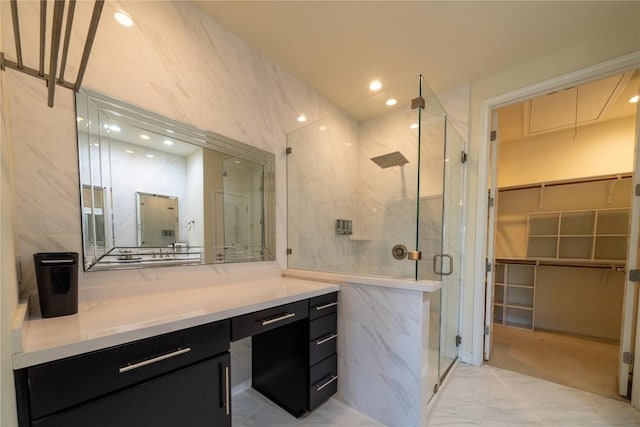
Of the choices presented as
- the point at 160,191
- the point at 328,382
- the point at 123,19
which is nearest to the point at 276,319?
the point at 328,382

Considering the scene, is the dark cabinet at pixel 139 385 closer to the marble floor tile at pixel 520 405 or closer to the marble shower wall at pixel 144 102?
the marble shower wall at pixel 144 102

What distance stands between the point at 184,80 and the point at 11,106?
2.66 ft

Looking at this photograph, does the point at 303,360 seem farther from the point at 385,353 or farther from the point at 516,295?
the point at 516,295

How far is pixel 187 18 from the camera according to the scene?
62.8 inches

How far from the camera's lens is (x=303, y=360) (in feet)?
4.98

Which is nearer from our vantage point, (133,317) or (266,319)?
(133,317)

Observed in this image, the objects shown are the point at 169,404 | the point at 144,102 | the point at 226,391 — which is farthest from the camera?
the point at 144,102

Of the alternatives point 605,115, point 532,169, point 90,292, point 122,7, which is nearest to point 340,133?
point 122,7

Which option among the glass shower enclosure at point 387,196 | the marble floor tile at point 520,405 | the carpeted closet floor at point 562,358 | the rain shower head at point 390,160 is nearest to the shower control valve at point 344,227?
the glass shower enclosure at point 387,196

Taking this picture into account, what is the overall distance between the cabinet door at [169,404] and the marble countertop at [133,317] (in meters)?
0.19

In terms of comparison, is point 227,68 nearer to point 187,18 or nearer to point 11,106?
point 187,18

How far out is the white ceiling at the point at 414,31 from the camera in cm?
160

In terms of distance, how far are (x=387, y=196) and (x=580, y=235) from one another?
2.54 metres

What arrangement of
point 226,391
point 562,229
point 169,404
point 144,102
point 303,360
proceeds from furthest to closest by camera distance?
point 562,229 < point 303,360 < point 144,102 < point 226,391 < point 169,404
